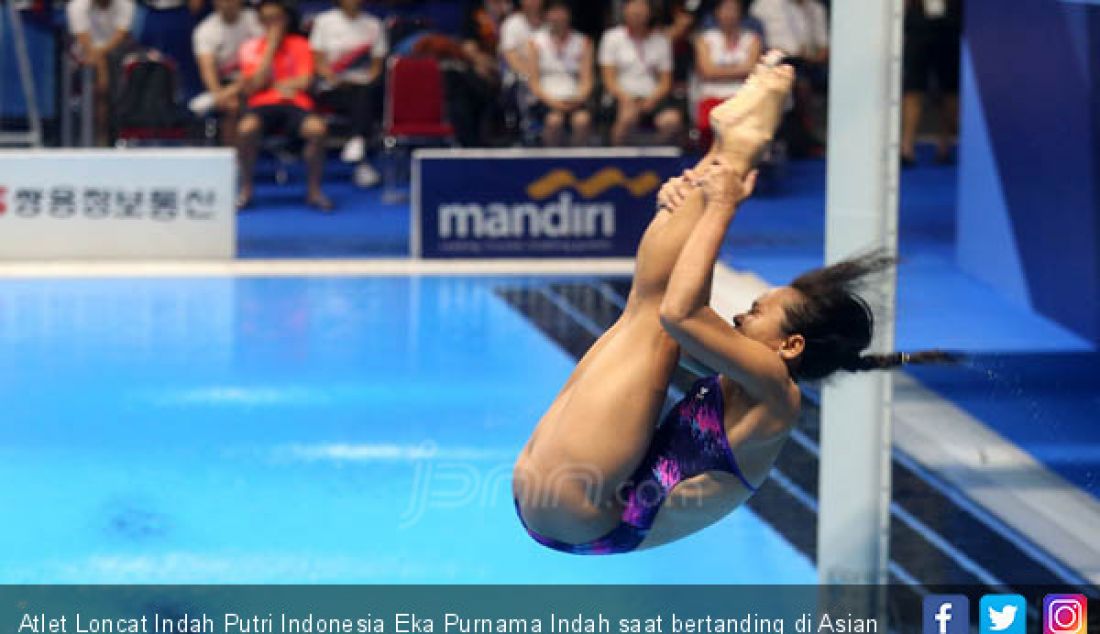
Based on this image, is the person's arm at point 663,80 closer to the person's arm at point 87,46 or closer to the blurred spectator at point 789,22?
the blurred spectator at point 789,22

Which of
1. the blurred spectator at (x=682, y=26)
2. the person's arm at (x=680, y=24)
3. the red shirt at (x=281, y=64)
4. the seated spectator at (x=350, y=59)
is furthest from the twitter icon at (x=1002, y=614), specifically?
the person's arm at (x=680, y=24)

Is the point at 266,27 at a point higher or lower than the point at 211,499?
higher

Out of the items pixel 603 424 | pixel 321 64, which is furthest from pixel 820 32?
pixel 603 424

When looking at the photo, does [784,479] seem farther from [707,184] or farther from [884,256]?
[707,184]

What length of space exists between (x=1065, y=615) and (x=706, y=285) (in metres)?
1.72

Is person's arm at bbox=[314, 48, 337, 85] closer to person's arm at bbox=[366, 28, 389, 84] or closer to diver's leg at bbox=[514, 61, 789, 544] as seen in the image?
person's arm at bbox=[366, 28, 389, 84]

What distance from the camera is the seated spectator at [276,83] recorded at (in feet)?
43.3

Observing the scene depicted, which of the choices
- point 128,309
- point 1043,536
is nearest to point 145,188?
point 128,309

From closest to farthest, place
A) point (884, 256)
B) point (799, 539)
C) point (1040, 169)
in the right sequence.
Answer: point (884, 256)
point (799, 539)
point (1040, 169)

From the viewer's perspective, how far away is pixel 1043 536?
5.21 meters

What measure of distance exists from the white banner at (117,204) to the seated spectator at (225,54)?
146 cm

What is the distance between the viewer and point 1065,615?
176 inches

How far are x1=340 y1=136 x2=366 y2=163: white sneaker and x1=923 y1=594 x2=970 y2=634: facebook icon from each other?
35.2ft

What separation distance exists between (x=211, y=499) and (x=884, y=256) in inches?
137
